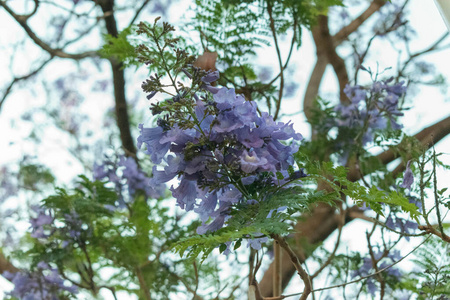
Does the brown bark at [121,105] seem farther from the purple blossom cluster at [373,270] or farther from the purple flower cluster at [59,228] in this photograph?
the purple blossom cluster at [373,270]

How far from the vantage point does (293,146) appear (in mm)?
925

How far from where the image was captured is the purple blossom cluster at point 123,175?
6.69 ft

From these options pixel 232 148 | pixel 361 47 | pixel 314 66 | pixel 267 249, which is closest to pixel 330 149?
pixel 267 249

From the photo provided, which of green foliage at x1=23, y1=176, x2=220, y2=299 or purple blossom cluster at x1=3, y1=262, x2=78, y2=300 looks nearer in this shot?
green foliage at x1=23, y1=176, x2=220, y2=299

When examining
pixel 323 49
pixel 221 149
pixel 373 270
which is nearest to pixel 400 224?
pixel 373 270

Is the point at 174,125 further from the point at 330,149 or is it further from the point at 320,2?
the point at 330,149

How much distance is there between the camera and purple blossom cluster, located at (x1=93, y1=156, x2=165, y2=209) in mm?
2039

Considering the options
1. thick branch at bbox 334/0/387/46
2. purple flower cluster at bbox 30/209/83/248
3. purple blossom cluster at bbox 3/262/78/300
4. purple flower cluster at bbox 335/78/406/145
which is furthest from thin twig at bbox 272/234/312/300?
thick branch at bbox 334/0/387/46

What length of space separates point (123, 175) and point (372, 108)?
2.80 feet

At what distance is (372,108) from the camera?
5.70 feet

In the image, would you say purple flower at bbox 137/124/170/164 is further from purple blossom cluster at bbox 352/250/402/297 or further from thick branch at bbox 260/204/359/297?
thick branch at bbox 260/204/359/297

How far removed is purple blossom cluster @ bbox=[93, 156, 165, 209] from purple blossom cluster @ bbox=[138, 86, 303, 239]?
1.14 meters

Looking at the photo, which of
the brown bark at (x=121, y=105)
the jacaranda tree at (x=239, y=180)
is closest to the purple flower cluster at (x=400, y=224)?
the jacaranda tree at (x=239, y=180)

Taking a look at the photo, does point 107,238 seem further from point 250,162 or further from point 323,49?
point 323,49
